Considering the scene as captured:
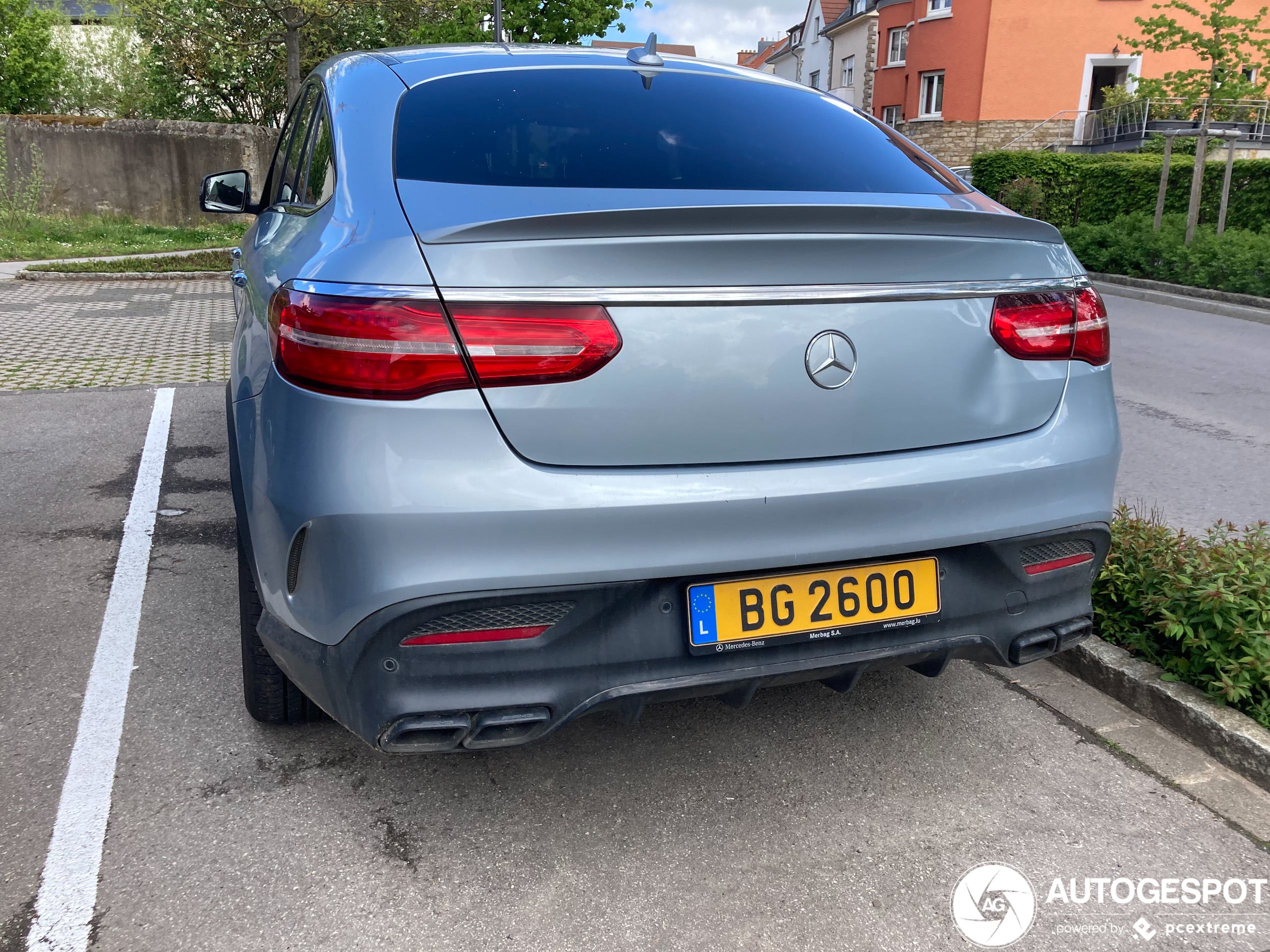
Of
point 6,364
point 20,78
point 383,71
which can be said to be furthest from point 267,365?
point 20,78

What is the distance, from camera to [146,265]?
15180mm

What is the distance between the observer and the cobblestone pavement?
829cm

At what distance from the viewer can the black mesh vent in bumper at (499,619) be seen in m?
2.00

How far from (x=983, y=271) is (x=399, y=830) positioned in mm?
1826

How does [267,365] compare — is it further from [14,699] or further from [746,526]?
[14,699]

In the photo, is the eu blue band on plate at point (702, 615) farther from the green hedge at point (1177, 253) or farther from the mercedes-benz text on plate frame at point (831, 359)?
the green hedge at point (1177, 253)

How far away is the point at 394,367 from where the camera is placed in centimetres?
196

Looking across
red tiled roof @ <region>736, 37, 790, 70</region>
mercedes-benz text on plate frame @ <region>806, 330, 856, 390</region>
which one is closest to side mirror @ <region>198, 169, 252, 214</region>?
mercedes-benz text on plate frame @ <region>806, 330, 856, 390</region>

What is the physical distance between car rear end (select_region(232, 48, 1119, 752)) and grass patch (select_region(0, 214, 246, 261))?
652 inches

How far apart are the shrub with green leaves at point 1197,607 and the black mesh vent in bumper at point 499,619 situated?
196 centimetres

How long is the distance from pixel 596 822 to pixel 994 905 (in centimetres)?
90

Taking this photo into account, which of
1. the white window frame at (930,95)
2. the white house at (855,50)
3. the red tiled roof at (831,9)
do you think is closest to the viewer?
the white window frame at (930,95)

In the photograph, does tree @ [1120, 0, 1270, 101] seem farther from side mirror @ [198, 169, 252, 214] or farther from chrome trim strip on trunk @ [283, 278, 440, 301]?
chrome trim strip on trunk @ [283, 278, 440, 301]

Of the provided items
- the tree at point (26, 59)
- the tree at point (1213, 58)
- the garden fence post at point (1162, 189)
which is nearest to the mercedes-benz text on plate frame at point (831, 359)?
the garden fence post at point (1162, 189)
